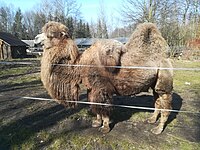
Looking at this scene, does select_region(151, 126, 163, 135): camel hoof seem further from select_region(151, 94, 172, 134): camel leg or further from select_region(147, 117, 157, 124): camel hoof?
select_region(147, 117, 157, 124): camel hoof

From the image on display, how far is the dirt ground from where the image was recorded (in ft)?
13.2

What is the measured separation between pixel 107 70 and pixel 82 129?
1.34 m

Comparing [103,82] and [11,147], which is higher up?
[103,82]

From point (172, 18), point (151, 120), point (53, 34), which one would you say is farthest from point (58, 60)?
point (172, 18)

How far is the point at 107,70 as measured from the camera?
422 cm

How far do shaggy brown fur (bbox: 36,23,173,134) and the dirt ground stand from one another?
0.32 m

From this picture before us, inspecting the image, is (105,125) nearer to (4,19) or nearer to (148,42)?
(148,42)

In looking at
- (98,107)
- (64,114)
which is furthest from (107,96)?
(64,114)

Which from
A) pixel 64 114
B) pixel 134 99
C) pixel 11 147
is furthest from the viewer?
pixel 134 99

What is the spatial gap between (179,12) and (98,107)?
27.9 metres

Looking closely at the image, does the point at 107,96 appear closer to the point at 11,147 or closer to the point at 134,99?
the point at 11,147

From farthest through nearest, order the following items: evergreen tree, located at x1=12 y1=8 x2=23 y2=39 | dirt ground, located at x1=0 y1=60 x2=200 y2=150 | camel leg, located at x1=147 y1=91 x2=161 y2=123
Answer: evergreen tree, located at x1=12 y1=8 x2=23 y2=39 → camel leg, located at x1=147 y1=91 x2=161 y2=123 → dirt ground, located at x1=0 y1=60 x2=200 y2=150

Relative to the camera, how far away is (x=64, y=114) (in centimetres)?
540

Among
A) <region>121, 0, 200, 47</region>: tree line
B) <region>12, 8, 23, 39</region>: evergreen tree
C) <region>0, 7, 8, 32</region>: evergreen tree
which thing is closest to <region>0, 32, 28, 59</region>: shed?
<region>121, 0, 200, 47</region>: tree line
